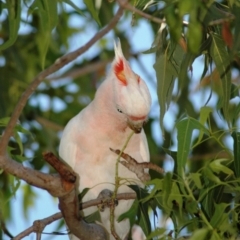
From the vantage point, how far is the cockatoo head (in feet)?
7.32

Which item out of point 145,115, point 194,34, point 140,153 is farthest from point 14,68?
point 194,34

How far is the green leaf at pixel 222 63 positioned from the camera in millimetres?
1760

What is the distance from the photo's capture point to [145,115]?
2.24 metres

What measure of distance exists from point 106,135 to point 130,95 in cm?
21

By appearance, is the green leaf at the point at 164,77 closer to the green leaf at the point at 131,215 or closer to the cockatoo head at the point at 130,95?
the green leaf at the point at 131,215

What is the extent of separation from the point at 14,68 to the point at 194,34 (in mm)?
2120

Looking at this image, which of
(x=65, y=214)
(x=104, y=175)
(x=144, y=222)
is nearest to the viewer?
(x=65, y=214)

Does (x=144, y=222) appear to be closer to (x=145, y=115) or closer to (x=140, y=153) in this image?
(x=145, y=115)

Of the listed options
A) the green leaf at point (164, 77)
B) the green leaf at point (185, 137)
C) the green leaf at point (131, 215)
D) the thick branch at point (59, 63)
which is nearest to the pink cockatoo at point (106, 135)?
the green leaf at point (164, 77)

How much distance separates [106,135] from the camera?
2.41 m

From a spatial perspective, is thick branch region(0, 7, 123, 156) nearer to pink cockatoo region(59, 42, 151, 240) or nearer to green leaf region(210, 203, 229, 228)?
green leaf region(210, 203, 229, 228)

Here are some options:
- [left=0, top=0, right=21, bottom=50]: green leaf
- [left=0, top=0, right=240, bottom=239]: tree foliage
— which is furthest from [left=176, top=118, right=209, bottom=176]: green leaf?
[left=0, top=0, right=21, bottom=50]: green leaf

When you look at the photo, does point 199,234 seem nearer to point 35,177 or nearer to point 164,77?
point 35,177

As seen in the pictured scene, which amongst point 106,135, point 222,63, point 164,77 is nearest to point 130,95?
point 106,135
